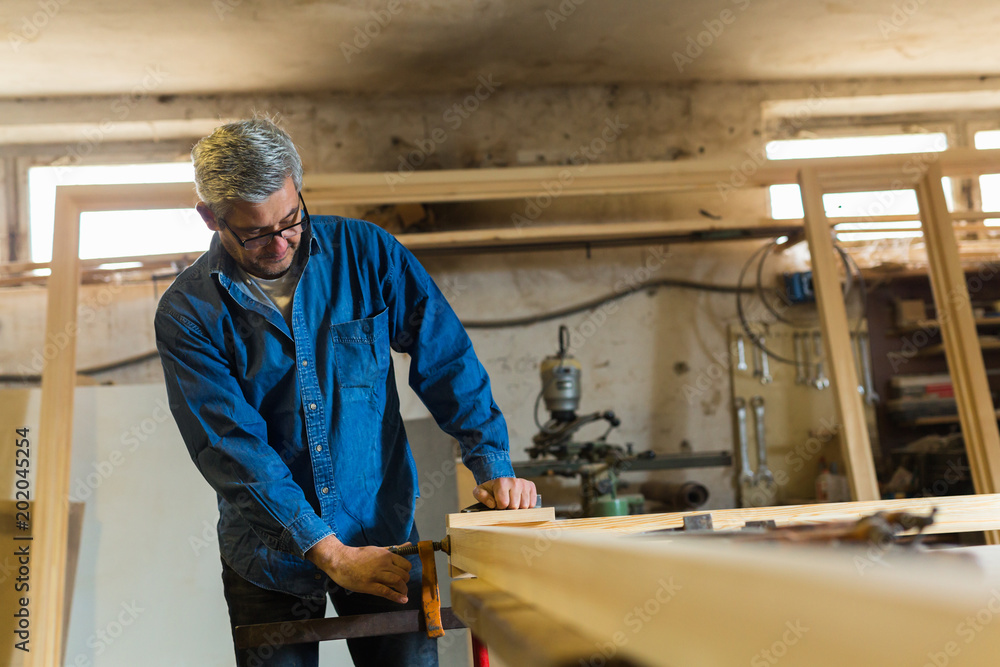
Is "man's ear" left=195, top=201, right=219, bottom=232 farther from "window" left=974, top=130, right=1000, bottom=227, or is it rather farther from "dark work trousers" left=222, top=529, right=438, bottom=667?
"window" left=974, top=130, right=1000, bottom=227

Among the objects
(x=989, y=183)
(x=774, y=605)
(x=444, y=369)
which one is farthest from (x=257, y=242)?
(x=989, y=183)

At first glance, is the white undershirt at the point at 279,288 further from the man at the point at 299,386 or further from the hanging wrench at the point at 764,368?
the hanging wrench at the point at 764,368

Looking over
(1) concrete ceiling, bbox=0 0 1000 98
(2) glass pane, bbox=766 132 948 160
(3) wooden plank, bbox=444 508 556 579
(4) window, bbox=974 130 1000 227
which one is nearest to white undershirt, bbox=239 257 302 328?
(3) wooden plank, bbox=444 508 556 579

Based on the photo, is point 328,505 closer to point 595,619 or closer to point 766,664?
point 595,619

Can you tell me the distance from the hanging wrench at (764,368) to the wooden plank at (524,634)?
3.29m

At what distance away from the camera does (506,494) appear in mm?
1273

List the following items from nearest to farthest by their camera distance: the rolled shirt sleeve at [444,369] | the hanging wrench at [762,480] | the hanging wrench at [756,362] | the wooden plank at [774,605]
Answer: the wooden plank at [774,605] → the rolled shirt sleeve at [444,369] → the hanging wrench at [762,480] → the hanging wrench at [756,362]

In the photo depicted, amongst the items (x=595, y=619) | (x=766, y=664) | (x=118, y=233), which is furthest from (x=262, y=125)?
(x=118, y=233)

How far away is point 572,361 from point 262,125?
216 cm

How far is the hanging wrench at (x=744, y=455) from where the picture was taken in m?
3.80

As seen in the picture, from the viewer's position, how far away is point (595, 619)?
52cm

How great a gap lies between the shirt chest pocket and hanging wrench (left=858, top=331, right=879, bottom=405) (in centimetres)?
315

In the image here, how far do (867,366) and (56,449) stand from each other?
3.61 m

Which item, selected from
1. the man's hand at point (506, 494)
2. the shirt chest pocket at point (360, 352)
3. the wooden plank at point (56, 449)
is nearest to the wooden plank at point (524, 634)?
the man's hand at point (506, 494)
